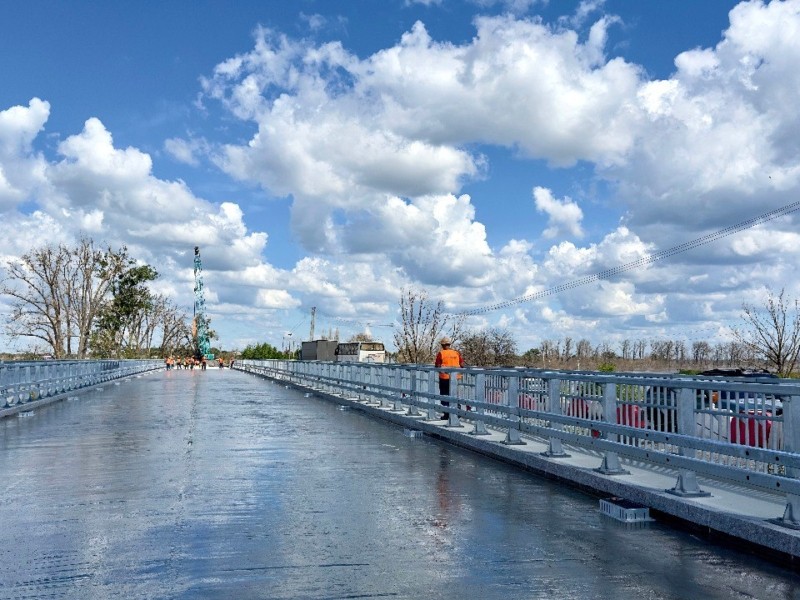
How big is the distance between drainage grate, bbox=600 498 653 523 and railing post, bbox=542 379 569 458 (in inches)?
129

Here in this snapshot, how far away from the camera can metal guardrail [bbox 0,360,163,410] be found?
23.6 meters

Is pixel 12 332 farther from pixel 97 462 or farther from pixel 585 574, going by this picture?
pixel 585 574

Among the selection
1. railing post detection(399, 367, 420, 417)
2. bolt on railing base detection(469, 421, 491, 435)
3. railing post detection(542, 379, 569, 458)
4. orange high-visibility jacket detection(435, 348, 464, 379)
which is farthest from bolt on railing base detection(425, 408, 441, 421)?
railing post detection(542, 379, 569, 458)

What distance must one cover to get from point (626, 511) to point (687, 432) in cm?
121

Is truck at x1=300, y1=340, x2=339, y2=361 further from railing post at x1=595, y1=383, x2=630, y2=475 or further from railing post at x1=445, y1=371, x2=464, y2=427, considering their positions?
railing post at x1=595, y1=383, x2=630, y2=475

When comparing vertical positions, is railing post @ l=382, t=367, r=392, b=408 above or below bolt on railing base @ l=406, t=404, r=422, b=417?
above

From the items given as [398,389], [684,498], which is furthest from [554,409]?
[398,389]

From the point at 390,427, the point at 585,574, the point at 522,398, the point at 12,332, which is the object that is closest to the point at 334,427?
the point at 390,427

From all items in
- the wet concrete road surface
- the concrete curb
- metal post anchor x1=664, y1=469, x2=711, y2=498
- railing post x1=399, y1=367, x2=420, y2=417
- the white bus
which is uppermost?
the white bus

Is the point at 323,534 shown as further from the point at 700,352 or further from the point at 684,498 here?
the point at 700,352

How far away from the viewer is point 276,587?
20.1 feet

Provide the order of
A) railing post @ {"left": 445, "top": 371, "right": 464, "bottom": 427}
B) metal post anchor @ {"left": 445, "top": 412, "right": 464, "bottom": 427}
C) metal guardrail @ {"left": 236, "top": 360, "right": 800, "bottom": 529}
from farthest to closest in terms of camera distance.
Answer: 1. metal post anchor @ {"left": 445, "top": 412, "right": 464, "bottom": 427}
2. railing post @ {"left": 445, "top": 371, "right": 464, "bottom": 427}
3. metal guardrail @ {"left": 236, "top": 360, "right": 800, "bottom": 529}

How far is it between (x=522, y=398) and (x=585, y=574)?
7.76 meters

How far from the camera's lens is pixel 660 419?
33.0 feet
